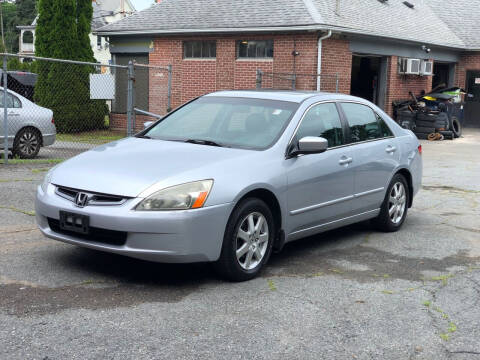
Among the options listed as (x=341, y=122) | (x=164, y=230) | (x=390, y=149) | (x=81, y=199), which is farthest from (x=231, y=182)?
(x=390, y=149)

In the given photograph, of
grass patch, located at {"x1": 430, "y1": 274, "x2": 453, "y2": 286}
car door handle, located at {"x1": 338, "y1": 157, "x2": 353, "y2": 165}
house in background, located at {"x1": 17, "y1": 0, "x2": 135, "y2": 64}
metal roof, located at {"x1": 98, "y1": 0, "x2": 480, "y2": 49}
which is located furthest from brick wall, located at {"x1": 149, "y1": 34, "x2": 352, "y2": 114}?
house in background, located at {"x1": 17, "y1": 0, "x2": 135, "y2": 64}

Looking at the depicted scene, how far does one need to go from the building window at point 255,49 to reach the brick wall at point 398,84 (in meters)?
4.70

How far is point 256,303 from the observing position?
16.1ft

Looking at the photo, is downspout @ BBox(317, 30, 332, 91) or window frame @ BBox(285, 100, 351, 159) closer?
window frame @ BBox(285, 100, 351, 159)

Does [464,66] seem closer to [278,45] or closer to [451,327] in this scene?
[278,45]

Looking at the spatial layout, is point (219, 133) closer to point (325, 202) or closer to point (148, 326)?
point (325, 202)

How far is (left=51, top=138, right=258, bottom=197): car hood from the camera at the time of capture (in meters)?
5.06

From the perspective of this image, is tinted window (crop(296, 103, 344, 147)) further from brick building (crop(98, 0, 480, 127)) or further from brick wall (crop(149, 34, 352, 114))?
brick wall (crop(149, 34, 352, 114))

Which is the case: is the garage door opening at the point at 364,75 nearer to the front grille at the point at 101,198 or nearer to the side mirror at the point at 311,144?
the side mirror at the point at 311,144

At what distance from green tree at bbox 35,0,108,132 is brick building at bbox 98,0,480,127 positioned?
1330mm

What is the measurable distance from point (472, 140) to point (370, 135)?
53.4ft

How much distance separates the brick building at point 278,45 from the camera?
60.8 ft

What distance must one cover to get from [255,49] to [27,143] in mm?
8527

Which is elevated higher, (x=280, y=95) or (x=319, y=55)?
(x=319, y=55)
